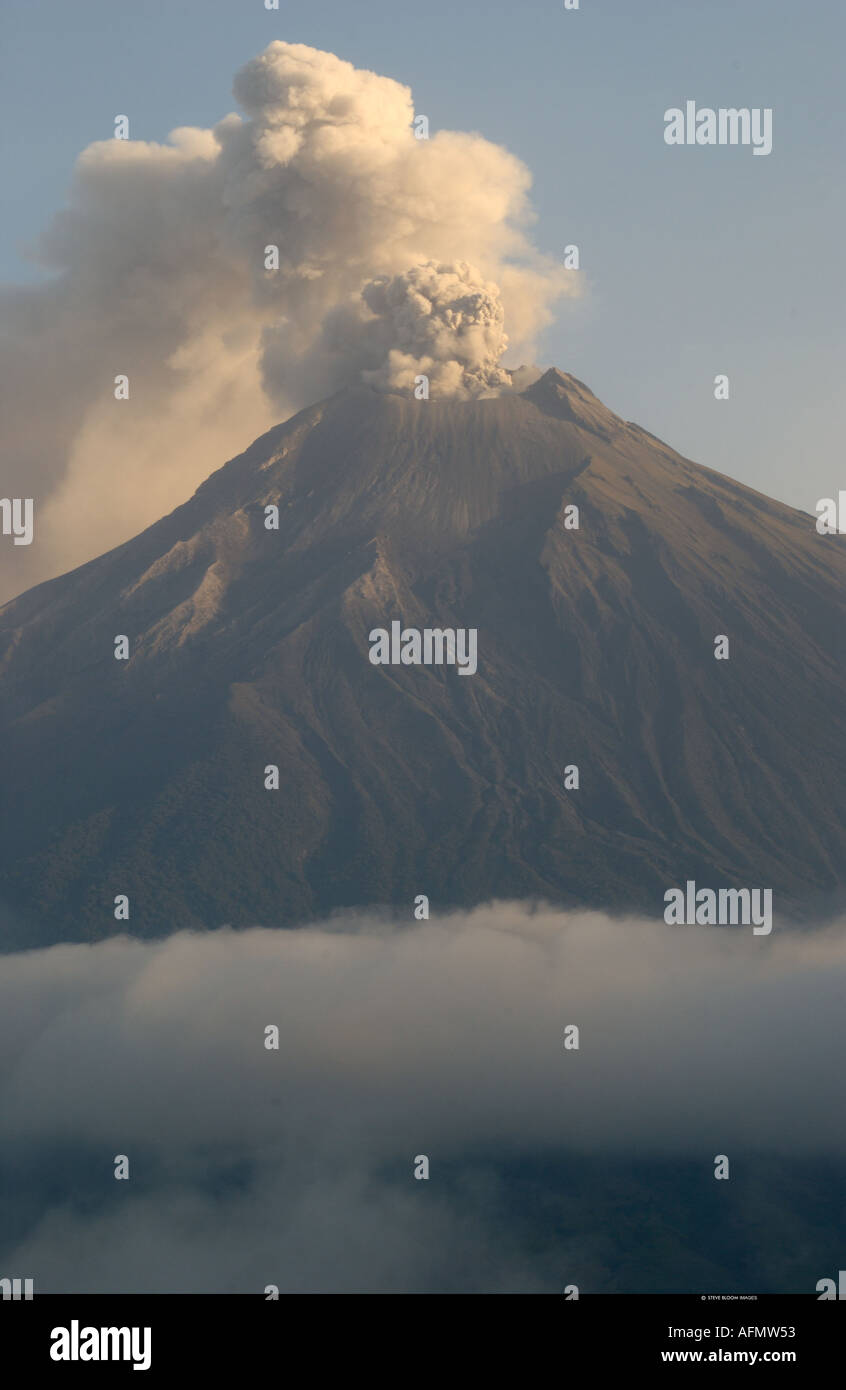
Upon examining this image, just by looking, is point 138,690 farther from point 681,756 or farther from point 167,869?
point 681,756

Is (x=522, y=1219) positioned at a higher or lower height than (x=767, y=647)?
lower

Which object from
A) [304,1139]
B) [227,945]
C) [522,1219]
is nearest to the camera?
[522,1219]

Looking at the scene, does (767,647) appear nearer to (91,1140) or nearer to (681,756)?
(681,756)
